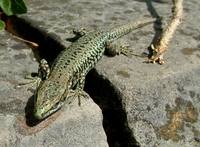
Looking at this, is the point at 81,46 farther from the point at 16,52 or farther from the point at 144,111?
the point at 144,111

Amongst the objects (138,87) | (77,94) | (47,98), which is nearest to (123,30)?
(138,87)

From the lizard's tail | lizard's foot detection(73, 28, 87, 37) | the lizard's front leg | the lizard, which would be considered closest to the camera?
the lizard

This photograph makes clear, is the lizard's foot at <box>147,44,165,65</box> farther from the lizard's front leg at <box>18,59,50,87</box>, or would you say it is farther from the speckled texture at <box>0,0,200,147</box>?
the lizard's front leg at <box>18,59,50,87</box>

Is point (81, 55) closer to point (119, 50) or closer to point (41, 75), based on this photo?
point (119, 50)

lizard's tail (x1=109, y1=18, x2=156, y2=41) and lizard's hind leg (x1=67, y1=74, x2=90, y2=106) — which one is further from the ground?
lizard's tail (x1=109, y1=18, x2=156, y2=41)

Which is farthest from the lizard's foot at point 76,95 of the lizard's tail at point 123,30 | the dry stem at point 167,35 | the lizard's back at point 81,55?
the lizard's tail at point 123,30

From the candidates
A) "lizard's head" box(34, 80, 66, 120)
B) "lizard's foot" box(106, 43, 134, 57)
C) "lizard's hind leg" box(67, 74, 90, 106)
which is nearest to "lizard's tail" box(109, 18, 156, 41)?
"lizard's foot" box(106, 43, 134, 57)

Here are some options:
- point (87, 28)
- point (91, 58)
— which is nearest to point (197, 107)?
point (91, 58)
